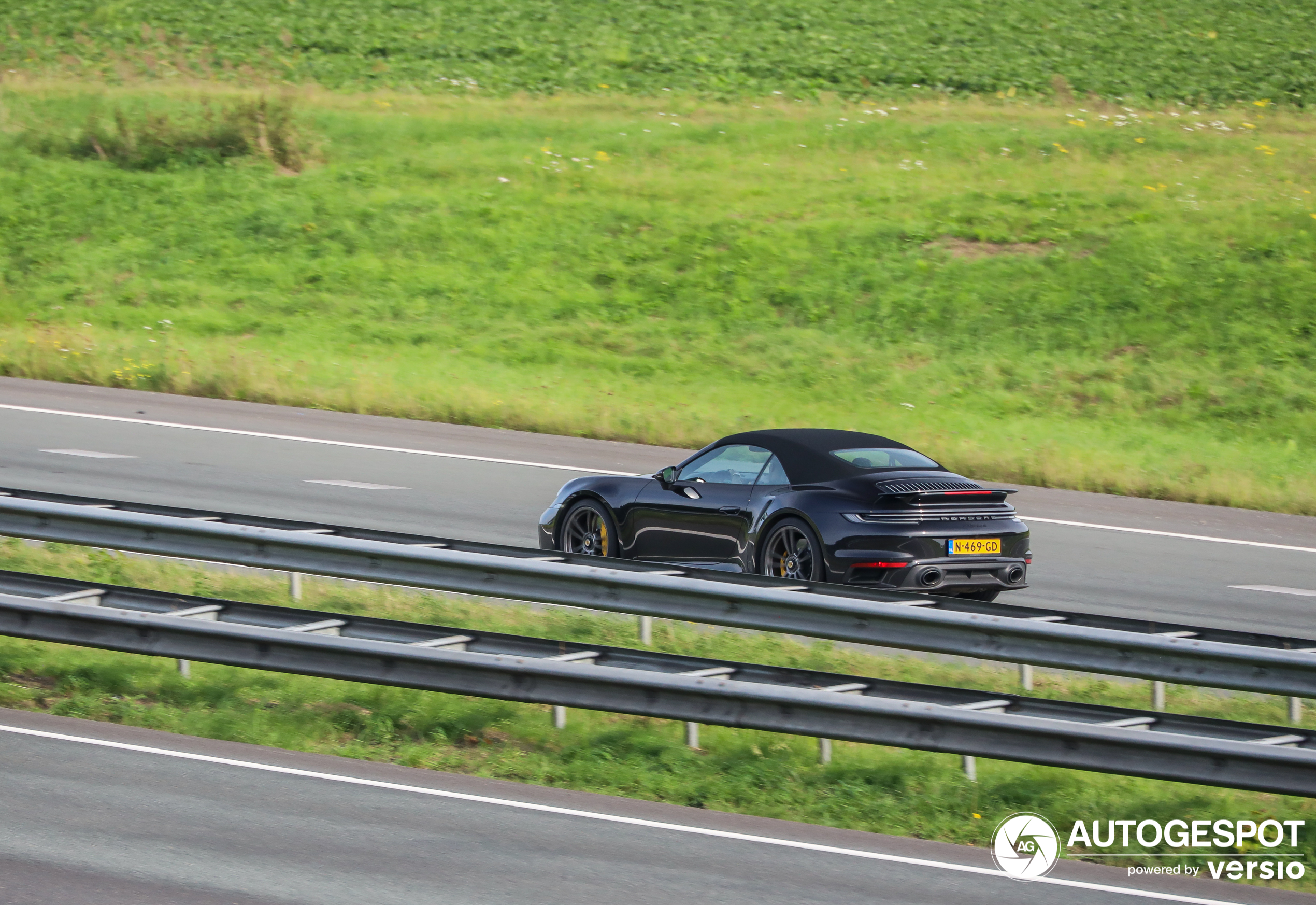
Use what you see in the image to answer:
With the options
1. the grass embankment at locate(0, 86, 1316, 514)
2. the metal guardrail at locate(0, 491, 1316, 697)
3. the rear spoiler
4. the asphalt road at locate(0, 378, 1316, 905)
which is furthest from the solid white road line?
the metal guardrail at locate(0, 491, 1316, 697)

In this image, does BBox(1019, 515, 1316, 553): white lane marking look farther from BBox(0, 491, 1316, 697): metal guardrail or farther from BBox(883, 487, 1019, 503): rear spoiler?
BBox(0, 491, 1316, 697): metal guardrail

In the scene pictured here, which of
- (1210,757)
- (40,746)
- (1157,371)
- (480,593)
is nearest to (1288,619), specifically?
(1210,757)

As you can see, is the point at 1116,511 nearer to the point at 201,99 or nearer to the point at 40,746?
the point at 40,746

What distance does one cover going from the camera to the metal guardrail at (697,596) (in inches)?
318

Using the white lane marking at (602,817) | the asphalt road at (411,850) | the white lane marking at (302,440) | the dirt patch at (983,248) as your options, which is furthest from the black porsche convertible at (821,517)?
Result: the dirt patch at (983,248)

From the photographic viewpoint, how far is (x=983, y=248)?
26.4 metres

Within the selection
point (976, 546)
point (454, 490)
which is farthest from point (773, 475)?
point (454, 490)

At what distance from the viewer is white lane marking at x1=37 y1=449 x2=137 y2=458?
1616cm

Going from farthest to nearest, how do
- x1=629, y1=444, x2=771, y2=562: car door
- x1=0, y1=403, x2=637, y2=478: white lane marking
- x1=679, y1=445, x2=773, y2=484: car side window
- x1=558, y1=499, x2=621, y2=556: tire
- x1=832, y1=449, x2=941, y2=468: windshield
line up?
x1=0, y1=403, x2=637, y2=478: white lane marking → x1=558, y1=499, x2=621, y2=556: tire → x1=679, y1=445, x2=773, y2=484: car side window → x1=629, y1=444, x2=771, y2=562: car door → x1=832, y1=449, x2=941, y2=468: windshield

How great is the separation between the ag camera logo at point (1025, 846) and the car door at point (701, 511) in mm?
4105

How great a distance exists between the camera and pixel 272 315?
2484cm

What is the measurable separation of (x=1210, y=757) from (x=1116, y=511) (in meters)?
9.94

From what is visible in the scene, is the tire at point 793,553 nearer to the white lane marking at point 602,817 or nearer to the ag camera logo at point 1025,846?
the ag camera logo at point 1025,846
